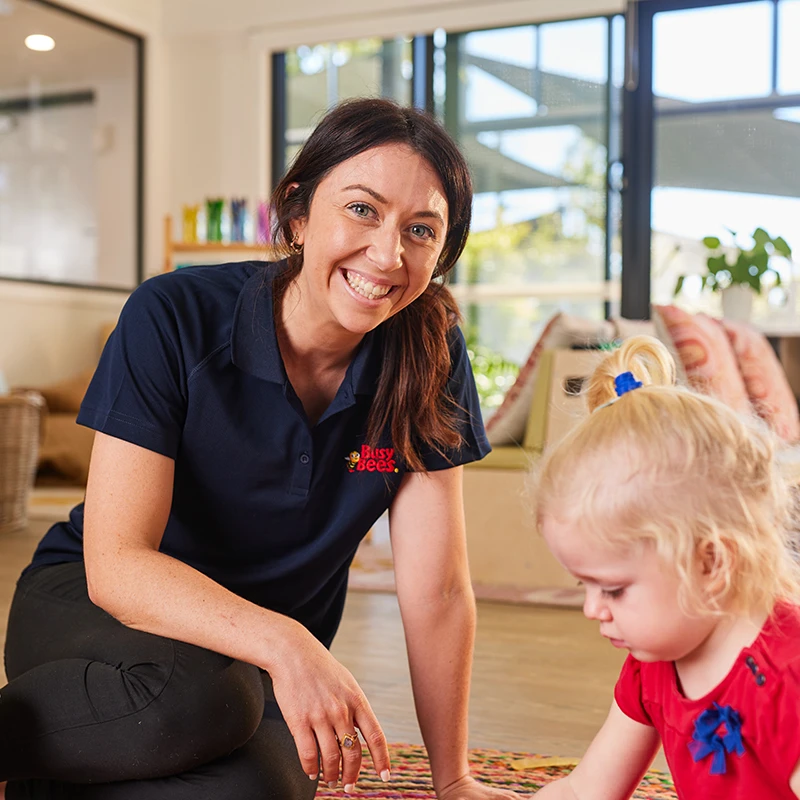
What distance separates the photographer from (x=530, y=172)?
5594mm

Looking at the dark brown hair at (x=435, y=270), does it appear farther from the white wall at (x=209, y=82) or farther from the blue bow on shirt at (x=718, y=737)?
the white wall at (x=209, y=82)

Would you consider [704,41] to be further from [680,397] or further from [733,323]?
[680,397]

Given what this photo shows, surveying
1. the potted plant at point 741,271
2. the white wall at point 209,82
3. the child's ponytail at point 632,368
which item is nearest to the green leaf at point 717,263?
the potted plant at point 741,271

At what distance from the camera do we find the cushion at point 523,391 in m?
3.34

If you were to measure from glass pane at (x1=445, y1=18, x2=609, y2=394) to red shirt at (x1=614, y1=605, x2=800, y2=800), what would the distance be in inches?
180

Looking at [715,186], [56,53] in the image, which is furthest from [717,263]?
[56,53]

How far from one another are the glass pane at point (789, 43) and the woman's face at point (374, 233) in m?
4.35

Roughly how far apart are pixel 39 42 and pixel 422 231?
4.77 m

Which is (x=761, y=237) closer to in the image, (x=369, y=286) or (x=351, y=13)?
Answer: (x=351, y=13)

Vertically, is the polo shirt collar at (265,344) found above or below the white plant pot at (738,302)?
below

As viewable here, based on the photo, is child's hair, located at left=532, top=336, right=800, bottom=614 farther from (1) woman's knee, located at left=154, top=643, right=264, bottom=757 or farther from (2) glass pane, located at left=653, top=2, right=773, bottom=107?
(2) glass pane, located at left=653, top=2, right=773, bottom=107

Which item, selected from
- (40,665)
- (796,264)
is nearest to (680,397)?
(40,665)

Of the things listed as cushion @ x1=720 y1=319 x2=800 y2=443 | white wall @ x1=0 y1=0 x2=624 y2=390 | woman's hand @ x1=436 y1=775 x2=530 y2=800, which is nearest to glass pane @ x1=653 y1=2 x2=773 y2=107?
white wall @ x1=0 y1=0 x2=624 y2=390

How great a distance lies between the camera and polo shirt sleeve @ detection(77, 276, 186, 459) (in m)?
1.26
